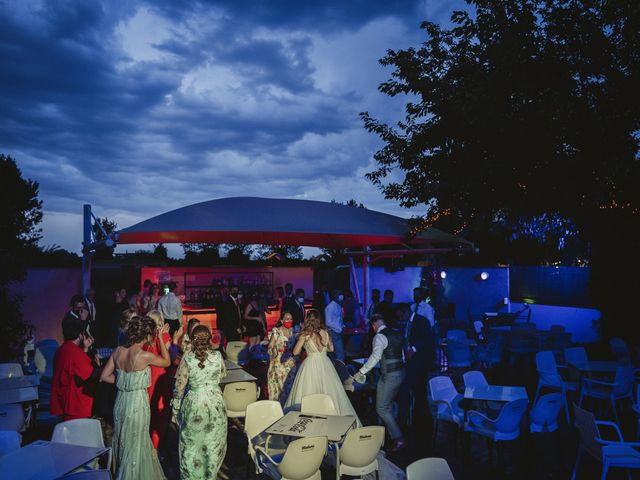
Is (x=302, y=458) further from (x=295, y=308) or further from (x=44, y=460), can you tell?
(x=295, y=308)

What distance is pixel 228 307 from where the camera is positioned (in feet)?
37.7

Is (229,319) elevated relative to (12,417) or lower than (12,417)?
elevated

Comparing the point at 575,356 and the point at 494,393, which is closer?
the point at 494,393

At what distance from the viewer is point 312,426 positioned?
4.55m

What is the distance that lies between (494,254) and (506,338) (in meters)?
17.8

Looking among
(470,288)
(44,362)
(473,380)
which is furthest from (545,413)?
(470,288)

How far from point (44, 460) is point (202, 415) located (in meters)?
1.34

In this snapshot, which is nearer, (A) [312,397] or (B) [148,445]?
(B) [148,445]

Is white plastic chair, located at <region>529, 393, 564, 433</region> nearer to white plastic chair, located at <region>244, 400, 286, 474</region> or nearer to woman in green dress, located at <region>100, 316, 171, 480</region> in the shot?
white plastic chair, located at <region>244, 400, 286, 474</region>

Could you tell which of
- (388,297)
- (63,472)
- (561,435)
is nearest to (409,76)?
(388,297)

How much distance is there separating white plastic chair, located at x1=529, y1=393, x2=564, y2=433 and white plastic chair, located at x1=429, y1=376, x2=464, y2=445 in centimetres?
82

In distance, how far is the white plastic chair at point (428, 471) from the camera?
10.9 ft

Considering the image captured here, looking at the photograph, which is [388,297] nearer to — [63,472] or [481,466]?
[481,466]

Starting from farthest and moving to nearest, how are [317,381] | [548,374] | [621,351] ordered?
1. [621,351]
2. [548,374]
3. [317,381]
